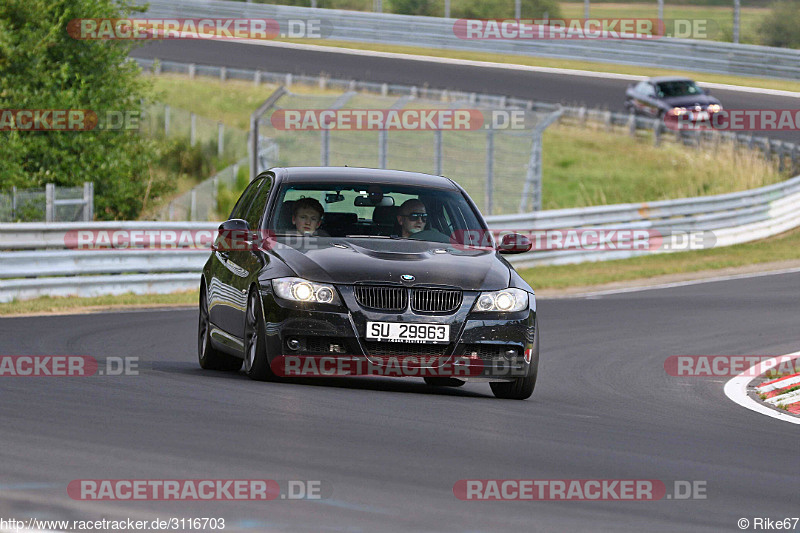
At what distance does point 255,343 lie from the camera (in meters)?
10.3

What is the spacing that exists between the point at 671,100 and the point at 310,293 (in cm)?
3387

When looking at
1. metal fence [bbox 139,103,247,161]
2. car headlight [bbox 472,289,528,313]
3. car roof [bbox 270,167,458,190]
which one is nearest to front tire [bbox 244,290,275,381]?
car roof [bbox 270,167,458,190]

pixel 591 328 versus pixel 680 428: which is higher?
pixel 680 428

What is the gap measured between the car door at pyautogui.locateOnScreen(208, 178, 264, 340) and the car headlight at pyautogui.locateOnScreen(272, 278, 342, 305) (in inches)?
36.4

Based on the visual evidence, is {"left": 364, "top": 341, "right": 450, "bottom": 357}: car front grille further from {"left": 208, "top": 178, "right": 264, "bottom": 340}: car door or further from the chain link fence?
the chain link fence

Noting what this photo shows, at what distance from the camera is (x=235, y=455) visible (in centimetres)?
705

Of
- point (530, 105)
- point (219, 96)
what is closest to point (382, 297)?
point (530, 105)

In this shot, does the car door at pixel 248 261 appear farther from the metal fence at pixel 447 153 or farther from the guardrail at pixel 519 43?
the guardrail at pixel 519 43

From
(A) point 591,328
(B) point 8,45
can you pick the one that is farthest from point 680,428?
(B) point 8,45

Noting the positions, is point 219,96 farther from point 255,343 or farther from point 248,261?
point 255,343

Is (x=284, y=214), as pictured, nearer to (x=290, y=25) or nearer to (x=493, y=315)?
Answer: (x=493, y=315)

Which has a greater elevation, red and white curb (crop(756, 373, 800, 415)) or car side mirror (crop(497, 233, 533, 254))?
car side mirror (crop(497, 233, 533, 254))

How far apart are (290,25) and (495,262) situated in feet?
150

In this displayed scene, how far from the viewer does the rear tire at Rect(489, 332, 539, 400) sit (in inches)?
408
